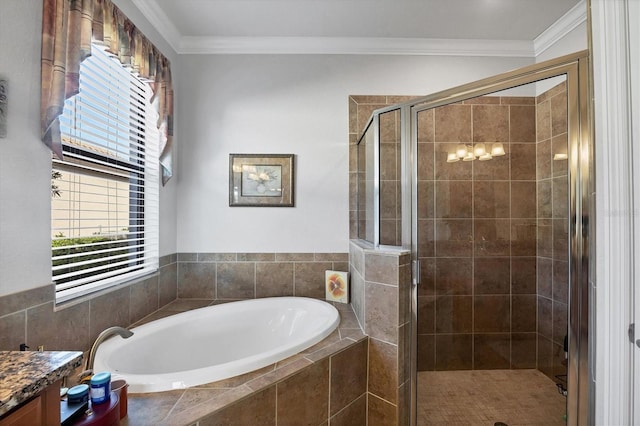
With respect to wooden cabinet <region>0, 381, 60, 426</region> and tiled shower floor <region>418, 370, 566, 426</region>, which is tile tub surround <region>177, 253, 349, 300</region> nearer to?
tiled shower floor <region>418, 370, 566, 426</region>

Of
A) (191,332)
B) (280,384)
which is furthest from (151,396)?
(191,332)

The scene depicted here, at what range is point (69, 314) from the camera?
4.15ft

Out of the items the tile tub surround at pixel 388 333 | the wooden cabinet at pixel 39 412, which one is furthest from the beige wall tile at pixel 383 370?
the wooden cabinet at pixel 39 412

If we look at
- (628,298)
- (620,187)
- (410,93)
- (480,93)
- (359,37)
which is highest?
(359,37)

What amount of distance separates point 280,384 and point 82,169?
58.6 inches

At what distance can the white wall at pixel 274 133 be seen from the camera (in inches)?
86.3

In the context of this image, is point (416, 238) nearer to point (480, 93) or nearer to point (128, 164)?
point (480, 93)

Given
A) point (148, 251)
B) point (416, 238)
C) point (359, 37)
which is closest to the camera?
point (416, 238)

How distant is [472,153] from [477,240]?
0.55m

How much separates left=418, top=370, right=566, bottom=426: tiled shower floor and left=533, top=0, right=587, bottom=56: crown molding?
2.35 m

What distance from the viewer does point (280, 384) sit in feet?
3.62

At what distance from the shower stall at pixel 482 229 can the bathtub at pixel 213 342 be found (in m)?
0.70

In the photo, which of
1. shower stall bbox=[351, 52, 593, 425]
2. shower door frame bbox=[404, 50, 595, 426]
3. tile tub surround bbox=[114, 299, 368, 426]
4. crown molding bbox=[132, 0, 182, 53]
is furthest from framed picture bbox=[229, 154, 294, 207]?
shower door frame bbox=[404, 50, 595, 426]

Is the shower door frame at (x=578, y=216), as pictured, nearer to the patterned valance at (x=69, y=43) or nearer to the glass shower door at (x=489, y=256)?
the glass shower door at (x=489, y=256)
